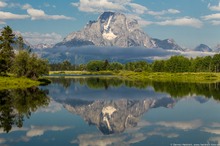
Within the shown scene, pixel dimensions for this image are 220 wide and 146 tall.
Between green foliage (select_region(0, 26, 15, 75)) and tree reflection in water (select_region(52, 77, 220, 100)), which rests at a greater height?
green foliage (select_region(0, 26, 15, 75))

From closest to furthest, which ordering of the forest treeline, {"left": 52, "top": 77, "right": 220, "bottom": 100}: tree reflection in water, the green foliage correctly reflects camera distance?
{"left": 52, "top": 77, "right": 220, "bottom": 100}: tree reflection in water
the forest treeline
the green foliage

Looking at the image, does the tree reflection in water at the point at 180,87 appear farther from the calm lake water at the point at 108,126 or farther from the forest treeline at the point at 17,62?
the calm lake water at the point at 108,126

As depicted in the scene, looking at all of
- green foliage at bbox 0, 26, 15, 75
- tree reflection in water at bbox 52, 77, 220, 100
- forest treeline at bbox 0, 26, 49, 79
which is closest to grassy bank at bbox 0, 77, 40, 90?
forest treeline at bbox 0, 26, 49, 79

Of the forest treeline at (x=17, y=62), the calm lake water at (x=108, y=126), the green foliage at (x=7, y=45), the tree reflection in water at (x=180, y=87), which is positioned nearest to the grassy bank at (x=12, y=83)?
the forest treeline at (x=17, y=62)

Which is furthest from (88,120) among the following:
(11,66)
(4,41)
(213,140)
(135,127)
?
(4,41)

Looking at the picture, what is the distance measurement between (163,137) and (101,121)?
41.5 feet

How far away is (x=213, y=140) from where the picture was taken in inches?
1149

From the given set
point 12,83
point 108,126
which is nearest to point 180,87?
point 12,83

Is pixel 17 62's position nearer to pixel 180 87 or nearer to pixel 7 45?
pixel 7 45

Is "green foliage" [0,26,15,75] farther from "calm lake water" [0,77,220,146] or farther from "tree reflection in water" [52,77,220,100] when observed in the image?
"calm lake water" [0,77,220,146]

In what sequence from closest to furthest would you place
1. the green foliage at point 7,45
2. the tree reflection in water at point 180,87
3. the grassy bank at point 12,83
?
the tree reflection in water at point 180,87 → the grassy bank at point 12,83 → the green foliage at point 7,45

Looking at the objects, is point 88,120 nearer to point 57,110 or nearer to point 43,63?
point 57,110

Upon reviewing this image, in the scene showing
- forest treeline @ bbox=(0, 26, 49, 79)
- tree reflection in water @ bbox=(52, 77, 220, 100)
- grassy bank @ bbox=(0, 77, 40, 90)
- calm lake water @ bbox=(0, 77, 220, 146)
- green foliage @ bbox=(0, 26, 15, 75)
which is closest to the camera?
calm lake water @ bbox=(0, 77, 220, 146)

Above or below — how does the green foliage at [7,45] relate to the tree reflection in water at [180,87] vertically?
above
